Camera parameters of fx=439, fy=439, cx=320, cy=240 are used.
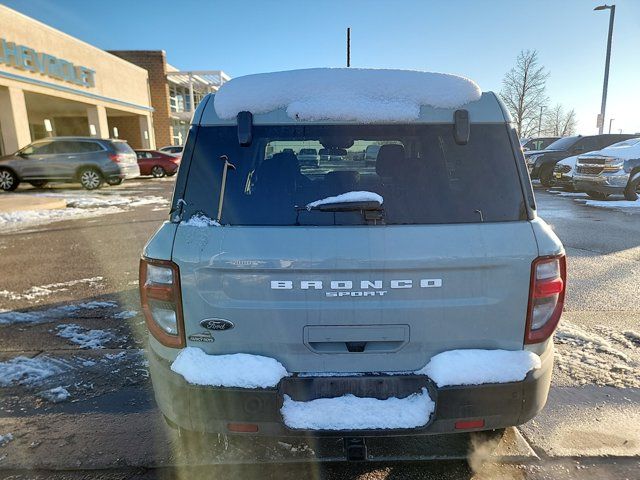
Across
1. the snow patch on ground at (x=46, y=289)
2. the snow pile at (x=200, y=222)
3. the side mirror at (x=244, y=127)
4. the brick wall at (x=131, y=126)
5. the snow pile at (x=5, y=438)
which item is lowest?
the snow pile at (x=5, y=438)

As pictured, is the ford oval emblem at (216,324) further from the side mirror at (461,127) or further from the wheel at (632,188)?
the wheel at (632,188)

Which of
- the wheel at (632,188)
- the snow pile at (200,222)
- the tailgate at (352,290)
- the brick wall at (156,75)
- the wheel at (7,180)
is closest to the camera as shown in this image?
Answer: the tailgate at (352,290)

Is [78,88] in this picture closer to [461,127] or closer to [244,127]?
[244,127]

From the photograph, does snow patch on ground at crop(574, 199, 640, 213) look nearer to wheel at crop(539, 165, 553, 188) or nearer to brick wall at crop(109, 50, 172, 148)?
wheel at crop(539, 165, 553, 188)

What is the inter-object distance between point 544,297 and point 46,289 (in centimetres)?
556

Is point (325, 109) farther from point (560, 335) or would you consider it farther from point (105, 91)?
point (105, 91)

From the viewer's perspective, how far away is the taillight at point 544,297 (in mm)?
1951

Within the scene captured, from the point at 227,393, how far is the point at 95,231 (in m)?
8.30

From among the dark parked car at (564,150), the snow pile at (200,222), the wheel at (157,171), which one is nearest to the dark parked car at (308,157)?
the snow pile at (200,222)

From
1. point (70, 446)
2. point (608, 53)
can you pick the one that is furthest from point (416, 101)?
point (608, 53)

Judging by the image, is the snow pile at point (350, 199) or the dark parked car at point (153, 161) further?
the dark parked car at point (153, 161)

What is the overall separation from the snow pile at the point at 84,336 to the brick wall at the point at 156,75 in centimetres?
3519

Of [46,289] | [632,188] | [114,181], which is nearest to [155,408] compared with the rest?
[46,289]

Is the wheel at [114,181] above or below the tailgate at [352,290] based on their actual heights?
below
